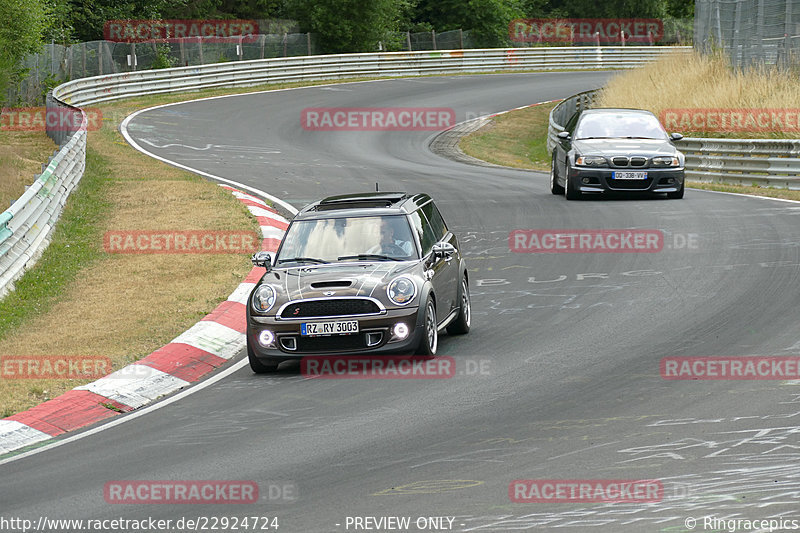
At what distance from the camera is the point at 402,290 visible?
1008 cm

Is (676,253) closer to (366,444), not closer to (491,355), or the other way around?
(491,355)

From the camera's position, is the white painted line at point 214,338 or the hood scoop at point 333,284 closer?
the hood scoop at point 333,284

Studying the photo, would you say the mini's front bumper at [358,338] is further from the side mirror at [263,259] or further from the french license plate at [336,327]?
the side mirror at [263,259]

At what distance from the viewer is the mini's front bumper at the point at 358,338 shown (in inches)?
391

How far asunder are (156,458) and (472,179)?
17.5m

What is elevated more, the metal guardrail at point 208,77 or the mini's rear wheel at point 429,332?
the metal guardrail at point 208,77

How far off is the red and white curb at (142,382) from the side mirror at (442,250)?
2.24 m

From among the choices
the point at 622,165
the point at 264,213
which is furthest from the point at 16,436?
the point at 622,165

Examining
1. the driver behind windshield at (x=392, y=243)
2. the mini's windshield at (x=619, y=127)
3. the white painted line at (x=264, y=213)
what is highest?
the mini's windshield at (x=619, y=127)

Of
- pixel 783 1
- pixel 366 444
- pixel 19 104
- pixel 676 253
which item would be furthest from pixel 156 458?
pixel 19 104

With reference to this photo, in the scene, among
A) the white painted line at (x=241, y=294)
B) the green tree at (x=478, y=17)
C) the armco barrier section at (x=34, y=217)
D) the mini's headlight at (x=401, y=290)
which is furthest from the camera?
the green tree at (x=478, y=17)

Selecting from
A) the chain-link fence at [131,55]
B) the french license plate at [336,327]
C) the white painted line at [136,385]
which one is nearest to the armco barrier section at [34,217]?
the white painted line at [136,385]

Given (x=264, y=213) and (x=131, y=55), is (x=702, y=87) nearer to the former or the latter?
(x=264, y=213)

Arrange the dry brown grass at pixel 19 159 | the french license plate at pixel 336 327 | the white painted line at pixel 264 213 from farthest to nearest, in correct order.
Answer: the dry brown grass at pixel 19 159
the white painted line at pixel 264 213
the french license plate at pixel 336 327
